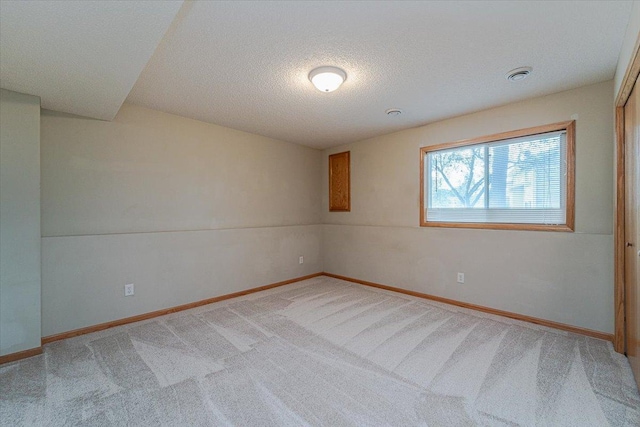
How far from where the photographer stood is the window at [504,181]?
2.83 meters

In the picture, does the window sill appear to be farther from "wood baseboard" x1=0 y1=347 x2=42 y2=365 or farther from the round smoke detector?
"wood baseboard" x1=0 y1=347 x2=42 y2=365

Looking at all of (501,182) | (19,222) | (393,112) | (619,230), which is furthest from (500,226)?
(19,222)

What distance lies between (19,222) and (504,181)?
4785mm

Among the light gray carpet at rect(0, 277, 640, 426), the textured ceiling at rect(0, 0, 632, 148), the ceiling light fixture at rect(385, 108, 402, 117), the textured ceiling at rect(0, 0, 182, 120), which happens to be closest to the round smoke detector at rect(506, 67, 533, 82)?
the textured ceiling at rect(0, 0, 632, 148)

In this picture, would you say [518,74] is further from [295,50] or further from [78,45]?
[78,45]

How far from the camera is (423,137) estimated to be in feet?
12.6

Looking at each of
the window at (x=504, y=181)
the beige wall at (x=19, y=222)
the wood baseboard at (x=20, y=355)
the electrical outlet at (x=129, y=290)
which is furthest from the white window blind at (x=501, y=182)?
the wood baseboard at (x=20, y=355)

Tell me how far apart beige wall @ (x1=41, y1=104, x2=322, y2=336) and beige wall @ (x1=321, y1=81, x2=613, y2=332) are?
1397 millimetres

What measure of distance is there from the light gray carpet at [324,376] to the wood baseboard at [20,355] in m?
0.08

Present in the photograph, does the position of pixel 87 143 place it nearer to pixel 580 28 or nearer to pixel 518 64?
A: pixel 518 64

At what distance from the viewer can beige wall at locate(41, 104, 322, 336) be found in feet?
8.71

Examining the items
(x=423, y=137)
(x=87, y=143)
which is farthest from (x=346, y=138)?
(x=87, y=143)

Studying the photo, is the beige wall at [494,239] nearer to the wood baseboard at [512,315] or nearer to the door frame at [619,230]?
the wood baseboard at [512,315]

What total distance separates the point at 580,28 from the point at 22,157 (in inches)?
171
